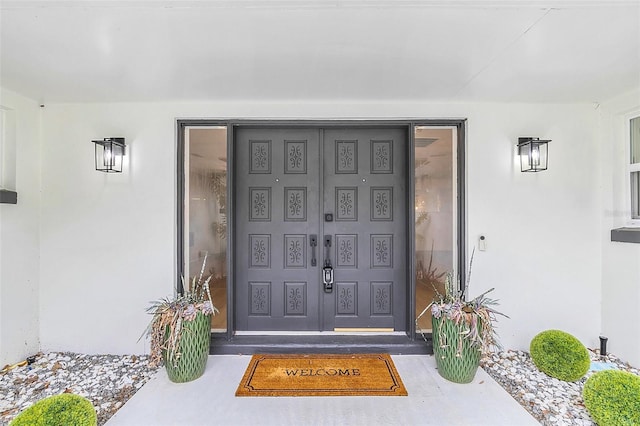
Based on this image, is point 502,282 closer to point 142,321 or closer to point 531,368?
point 531,368

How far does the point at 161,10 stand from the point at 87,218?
2385 millimetres

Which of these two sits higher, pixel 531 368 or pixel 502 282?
pixel 502 282

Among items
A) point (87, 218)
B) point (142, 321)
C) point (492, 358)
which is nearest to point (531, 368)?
point (492, 358)

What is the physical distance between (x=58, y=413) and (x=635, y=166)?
506 centimetres

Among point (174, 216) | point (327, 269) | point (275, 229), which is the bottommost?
point (327, 269)

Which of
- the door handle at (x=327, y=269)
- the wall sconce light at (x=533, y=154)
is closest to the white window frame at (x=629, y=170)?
the wall sconce light at (x=533, y=154)

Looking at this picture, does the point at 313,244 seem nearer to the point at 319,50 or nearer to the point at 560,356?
the point at 319,50

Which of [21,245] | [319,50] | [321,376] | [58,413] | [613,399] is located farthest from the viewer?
[21,245]

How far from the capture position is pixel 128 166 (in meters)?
3.12

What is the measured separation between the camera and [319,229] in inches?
130

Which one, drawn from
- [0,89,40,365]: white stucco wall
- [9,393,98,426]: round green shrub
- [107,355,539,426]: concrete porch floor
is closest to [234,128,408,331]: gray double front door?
[107,355,539,426]: concrete porch floor

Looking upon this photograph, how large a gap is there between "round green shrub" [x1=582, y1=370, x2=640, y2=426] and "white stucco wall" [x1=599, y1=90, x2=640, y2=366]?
1.22m

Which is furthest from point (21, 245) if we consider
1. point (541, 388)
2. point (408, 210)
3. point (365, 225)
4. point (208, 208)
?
point (541, 388)

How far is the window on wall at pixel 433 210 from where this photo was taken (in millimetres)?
Answer: 3262
